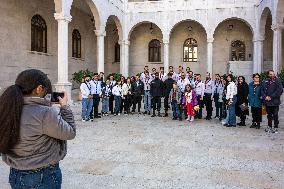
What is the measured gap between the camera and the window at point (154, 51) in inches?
1048

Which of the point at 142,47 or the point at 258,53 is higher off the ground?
the point at 142,47

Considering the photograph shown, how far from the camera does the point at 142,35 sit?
1048 inches

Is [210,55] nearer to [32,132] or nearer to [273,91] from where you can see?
[273,91]

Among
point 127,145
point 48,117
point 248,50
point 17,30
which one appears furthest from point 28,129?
point 248,50

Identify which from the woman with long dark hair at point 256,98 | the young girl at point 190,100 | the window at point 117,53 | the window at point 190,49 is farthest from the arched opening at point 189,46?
the woman with long dark hair at point 256,98

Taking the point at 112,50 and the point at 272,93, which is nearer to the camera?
the point at 272,93

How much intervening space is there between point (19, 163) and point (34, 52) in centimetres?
1682

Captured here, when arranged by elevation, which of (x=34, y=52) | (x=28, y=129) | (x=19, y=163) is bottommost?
(x=19, y=163)

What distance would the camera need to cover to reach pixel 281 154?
247 inches

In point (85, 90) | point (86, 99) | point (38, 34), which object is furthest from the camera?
point (38, 34)

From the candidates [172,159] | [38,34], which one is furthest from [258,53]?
[172,159]

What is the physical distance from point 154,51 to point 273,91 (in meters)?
18.6

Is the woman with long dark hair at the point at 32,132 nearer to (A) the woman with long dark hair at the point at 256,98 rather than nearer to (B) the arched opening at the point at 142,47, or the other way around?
(A) the woman with long dark hair at the point at 256,98

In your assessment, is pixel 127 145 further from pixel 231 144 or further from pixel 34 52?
pixel 34 52
